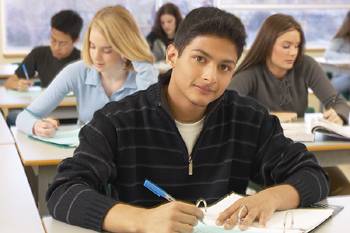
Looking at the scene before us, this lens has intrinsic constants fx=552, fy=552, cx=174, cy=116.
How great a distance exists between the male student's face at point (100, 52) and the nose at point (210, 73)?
114 cm

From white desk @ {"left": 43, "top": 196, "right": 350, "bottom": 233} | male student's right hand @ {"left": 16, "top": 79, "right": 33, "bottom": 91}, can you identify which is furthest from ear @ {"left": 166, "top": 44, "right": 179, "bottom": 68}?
male student's right hand @ {"left": 16, "top": 79, "right": 33, "bottom": 91}

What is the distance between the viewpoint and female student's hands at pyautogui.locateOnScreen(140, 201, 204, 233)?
1.23 meters

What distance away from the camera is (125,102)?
1631 mm

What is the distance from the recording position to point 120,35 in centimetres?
262

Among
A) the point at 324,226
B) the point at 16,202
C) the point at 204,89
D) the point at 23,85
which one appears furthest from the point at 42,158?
the point at 23,85

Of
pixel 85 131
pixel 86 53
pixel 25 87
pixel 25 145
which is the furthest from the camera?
pixel 25 87

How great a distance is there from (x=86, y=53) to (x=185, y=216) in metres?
1.53

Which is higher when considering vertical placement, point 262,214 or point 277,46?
point 277,46

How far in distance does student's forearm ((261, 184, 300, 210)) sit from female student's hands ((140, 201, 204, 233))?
0.96 ft

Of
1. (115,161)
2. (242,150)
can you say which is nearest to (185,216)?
(115,161)

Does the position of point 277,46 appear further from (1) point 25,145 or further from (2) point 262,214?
(2) point 262,214

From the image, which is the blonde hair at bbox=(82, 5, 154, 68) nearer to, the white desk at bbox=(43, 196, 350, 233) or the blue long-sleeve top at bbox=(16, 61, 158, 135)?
the blue long-sleeve top at bbox=(16, 61, 158, 135)

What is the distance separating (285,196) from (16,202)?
2.50ft

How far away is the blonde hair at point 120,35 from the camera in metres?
2.61
